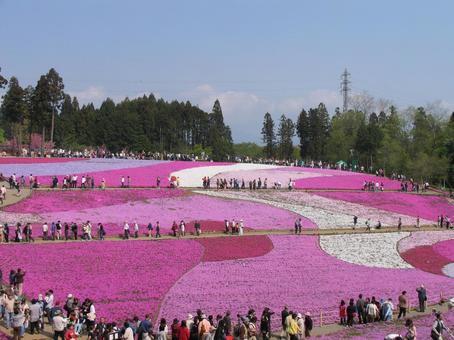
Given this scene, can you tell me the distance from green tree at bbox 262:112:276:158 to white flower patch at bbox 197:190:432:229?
78.9m

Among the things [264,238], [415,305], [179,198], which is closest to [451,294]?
[415,305]

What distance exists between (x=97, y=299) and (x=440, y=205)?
51797mm

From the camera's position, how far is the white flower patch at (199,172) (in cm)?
6956

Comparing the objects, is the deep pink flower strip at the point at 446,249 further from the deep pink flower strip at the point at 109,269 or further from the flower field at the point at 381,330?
the flower field at the point at 381,330

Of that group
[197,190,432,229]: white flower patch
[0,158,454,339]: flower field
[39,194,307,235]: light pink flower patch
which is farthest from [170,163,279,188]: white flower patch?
[39,194,307,235]: light pink flower patch

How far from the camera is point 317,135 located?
450ft

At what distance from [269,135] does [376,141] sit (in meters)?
36.6

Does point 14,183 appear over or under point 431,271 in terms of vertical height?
over

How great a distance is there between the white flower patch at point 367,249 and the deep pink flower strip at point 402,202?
13.7m

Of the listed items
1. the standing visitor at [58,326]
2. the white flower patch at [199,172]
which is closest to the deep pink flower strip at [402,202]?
the white flower patch at [199,172]

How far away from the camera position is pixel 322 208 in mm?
63094

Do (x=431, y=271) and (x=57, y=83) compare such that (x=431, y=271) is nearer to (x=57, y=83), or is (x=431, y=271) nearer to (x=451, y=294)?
(x=451, y=294)

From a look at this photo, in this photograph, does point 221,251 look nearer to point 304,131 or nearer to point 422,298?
point 422,298

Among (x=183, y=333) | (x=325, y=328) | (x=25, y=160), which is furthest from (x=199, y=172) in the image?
(x=183, y=333)
